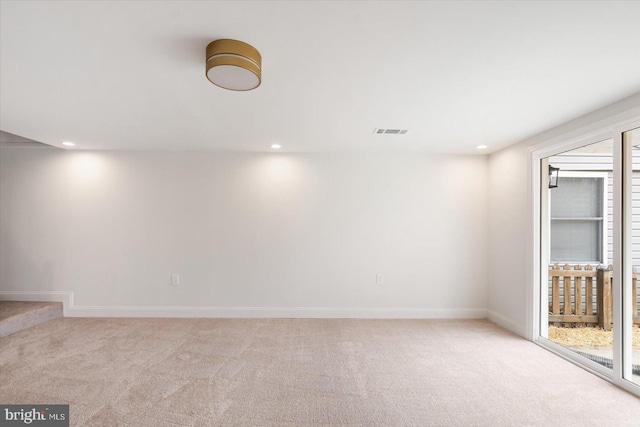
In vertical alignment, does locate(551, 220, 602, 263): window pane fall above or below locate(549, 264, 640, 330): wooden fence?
above

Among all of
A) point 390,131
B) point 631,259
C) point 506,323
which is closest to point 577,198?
point 631,259

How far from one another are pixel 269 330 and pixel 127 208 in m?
2.78

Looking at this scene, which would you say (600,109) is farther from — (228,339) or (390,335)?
(228,339)

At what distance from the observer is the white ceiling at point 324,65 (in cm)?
158

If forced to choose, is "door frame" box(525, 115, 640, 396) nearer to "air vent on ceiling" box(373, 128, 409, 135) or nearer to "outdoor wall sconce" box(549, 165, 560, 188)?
"outdoor wall sconce" box(549, 165, 560, 188)

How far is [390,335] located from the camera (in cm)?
388

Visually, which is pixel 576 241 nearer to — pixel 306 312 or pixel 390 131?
pixel 390 131

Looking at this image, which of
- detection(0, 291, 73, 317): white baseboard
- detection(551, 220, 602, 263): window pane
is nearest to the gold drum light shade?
detection(551, 220, 602, 263): window pane

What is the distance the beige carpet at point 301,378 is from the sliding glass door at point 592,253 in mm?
321

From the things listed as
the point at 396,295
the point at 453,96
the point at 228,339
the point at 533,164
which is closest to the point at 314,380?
the point at 228,339

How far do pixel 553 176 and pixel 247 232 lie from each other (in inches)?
158

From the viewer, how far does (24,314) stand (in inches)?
158

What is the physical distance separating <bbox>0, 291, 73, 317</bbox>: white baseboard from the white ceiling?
93.4 inches

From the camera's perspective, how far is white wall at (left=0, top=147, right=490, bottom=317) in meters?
4.58
